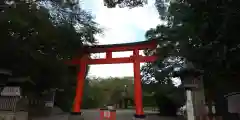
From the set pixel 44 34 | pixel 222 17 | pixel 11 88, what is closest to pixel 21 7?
pixel 44 34

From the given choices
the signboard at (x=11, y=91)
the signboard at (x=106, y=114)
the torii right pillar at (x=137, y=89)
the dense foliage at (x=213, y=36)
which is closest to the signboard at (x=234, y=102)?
the dense foliage at (x=213, y=36)

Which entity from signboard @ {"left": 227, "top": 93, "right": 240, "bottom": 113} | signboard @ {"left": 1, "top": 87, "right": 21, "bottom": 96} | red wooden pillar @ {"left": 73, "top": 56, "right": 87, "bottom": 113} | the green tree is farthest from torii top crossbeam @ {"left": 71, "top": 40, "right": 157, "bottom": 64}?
signboard @ {"left": 227, "top": 93, "right": 240, "bottom": 113}

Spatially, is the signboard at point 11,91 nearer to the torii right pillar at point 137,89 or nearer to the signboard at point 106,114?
the signboard at point 106,114

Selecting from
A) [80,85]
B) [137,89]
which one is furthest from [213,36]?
[80,85]

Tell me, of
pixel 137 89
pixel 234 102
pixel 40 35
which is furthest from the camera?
pixel 137 89

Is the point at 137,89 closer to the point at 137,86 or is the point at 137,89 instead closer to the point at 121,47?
the point at 137,86

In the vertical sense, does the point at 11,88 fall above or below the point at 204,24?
below

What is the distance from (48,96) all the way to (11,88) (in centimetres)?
850

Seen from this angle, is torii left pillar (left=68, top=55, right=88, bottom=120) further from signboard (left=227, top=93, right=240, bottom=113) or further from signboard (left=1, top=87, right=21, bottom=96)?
signboard (left=227, top=93, right=240, bottom=113)

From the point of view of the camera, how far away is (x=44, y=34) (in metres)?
9.16

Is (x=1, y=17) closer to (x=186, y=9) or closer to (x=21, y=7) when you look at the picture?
(x=21, y=7)

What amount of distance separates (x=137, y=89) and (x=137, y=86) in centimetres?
16

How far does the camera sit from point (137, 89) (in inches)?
508

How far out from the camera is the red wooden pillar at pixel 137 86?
12.5 m
